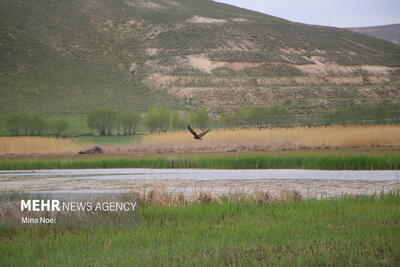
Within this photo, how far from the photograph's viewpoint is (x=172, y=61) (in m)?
109

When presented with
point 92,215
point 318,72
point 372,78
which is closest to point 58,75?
point 318,72

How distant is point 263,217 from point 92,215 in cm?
377

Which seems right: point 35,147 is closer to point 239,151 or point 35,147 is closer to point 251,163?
A: point 239,151

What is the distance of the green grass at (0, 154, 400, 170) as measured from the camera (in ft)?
86.6

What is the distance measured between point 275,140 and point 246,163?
1091 cm

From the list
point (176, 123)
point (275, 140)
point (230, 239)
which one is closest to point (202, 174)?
point (275, 140)

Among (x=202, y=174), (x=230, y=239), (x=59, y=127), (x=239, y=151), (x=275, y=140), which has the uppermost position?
(x=230, y=239)

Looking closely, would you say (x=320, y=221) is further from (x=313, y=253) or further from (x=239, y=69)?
(x=239, y=69)

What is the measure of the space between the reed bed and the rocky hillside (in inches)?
1648

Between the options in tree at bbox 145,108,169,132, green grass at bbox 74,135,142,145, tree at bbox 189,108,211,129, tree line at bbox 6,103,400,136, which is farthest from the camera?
tree at bbox 189,108,211,129

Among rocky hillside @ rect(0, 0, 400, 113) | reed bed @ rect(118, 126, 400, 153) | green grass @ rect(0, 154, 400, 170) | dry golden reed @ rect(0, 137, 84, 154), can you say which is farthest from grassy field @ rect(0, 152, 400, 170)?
rocky hillside @ rect(0, 0, 400, 113)

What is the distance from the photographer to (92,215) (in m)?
12.9

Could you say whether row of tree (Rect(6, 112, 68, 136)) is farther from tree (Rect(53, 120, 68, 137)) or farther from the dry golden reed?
the dry golden reed

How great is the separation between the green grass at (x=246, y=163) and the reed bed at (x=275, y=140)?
22.6ft
